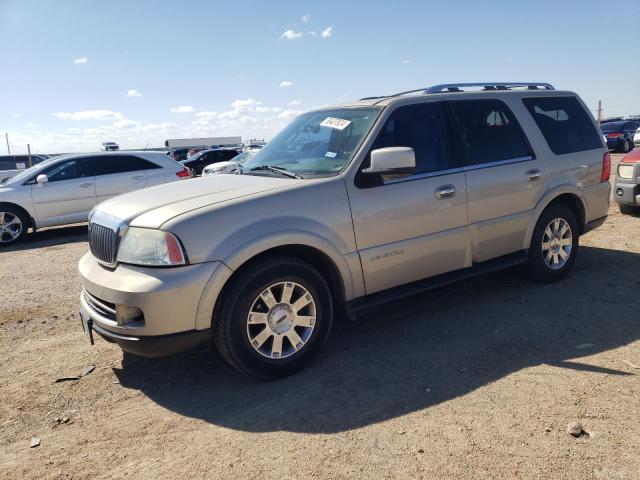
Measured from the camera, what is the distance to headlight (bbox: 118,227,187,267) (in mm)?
3145

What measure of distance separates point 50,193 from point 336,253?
8.43 m

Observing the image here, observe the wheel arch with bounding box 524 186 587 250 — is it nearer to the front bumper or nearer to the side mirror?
the side mirror

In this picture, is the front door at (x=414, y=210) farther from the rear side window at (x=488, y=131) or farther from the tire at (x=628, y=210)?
the tire at (x=628, y=210)

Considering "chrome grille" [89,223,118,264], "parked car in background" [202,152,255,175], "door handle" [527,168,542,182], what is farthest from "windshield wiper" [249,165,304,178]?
"door handle" [527,168,542,182]

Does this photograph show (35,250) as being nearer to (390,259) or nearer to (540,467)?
(390,259)

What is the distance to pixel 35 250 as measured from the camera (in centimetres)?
912

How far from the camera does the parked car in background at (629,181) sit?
761cm

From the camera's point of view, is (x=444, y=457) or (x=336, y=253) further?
(x=336, y=253)

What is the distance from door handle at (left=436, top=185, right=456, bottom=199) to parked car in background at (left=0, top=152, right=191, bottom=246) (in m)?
7.96

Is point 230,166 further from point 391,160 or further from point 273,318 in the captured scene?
point 273,318

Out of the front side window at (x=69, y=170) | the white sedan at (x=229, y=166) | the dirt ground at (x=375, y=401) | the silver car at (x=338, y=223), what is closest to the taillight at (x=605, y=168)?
the silver car at (x=338, y=223)

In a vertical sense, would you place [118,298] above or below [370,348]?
above

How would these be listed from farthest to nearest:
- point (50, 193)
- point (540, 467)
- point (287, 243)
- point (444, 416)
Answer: point (50, 193) → point (287, 243) → point (444, 416) → point (540, 467)

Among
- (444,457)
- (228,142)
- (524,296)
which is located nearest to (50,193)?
(524,296)
